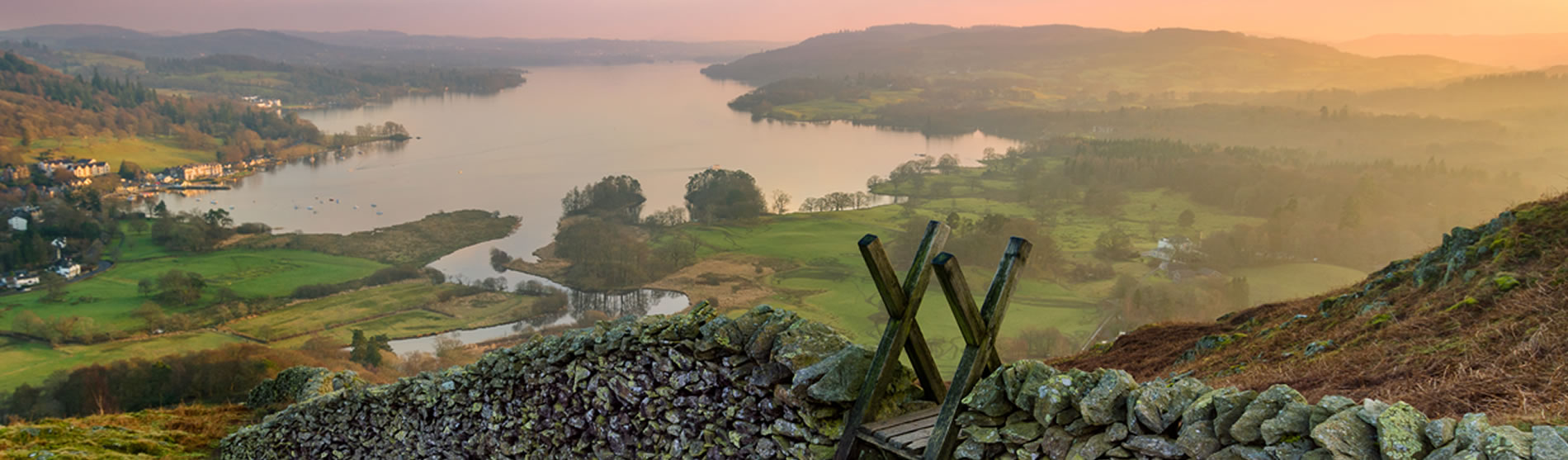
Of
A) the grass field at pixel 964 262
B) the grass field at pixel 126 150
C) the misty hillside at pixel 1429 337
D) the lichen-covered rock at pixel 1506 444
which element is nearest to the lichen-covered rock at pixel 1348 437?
the lichen-covered rock at pixel 1506 444

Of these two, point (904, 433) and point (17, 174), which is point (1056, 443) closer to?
point (904, 433)

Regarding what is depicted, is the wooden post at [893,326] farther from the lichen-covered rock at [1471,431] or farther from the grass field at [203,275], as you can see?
the grass field at [203,275]

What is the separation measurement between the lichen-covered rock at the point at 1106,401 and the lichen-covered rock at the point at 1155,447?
12 cm

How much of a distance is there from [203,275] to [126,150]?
191 feet

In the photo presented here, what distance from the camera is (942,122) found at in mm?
133000

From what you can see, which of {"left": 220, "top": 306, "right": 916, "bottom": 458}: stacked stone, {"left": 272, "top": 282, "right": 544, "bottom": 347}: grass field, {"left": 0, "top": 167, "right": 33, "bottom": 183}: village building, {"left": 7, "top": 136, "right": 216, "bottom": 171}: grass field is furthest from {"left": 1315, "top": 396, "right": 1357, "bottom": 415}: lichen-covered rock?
{"left": 7, "top": 136, "right": 216, "bottom": 171}: grass field

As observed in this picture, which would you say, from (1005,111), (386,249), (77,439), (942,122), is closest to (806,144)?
(942,122)

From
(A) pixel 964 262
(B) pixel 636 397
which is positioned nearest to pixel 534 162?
(A) pixel 964 262

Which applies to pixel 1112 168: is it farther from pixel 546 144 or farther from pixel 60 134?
pixel 60 134

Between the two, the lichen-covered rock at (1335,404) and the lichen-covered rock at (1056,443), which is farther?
the lichen-covered rock at (1056,443)

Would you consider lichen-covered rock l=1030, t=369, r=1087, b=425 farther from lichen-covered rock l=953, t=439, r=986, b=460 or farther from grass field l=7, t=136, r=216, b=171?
grass field l=7, t=136, r=216, b=171

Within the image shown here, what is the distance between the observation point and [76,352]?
41344 millimetres

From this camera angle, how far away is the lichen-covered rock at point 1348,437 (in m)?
2.61

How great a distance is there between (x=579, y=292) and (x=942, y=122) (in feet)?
293
